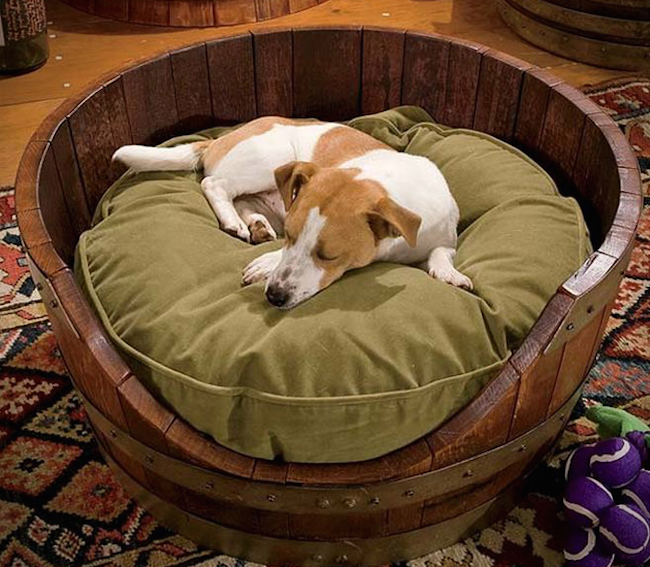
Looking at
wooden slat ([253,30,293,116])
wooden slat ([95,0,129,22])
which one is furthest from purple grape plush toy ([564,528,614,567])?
wooden slat ([95,0,129,22])

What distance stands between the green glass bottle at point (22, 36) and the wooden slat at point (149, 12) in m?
A: 0.46

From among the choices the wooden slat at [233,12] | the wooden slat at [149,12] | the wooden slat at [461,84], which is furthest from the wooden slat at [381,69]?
the wooden slat at [149,12]

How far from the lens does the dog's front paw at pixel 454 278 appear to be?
1566 mm

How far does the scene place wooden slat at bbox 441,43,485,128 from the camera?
212 cm

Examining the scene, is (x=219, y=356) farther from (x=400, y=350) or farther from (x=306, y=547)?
(x=306, y=547)

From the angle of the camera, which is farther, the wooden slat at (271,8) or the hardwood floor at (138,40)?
the wooden slat at (271,8)

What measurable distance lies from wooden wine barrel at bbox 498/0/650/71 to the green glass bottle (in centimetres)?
191

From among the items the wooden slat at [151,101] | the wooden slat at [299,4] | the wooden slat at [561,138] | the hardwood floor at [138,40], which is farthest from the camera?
the wooden slat at [299,4]

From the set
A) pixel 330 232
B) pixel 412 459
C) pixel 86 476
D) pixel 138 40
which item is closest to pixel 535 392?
pixel 412 459

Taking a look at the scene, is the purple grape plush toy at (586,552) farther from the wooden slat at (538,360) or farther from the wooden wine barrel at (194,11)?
the wooden wine barrel at (194,11)

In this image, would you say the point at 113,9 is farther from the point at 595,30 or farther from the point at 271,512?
the point at 271,512

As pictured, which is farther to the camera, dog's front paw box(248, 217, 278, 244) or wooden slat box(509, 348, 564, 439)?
dog's front paw box(248, 217, 278, 244)

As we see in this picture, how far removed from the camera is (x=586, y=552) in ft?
4.92

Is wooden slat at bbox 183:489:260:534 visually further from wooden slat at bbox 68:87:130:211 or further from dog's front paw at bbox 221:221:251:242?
wooden slat at bbox 68:87:130:211
